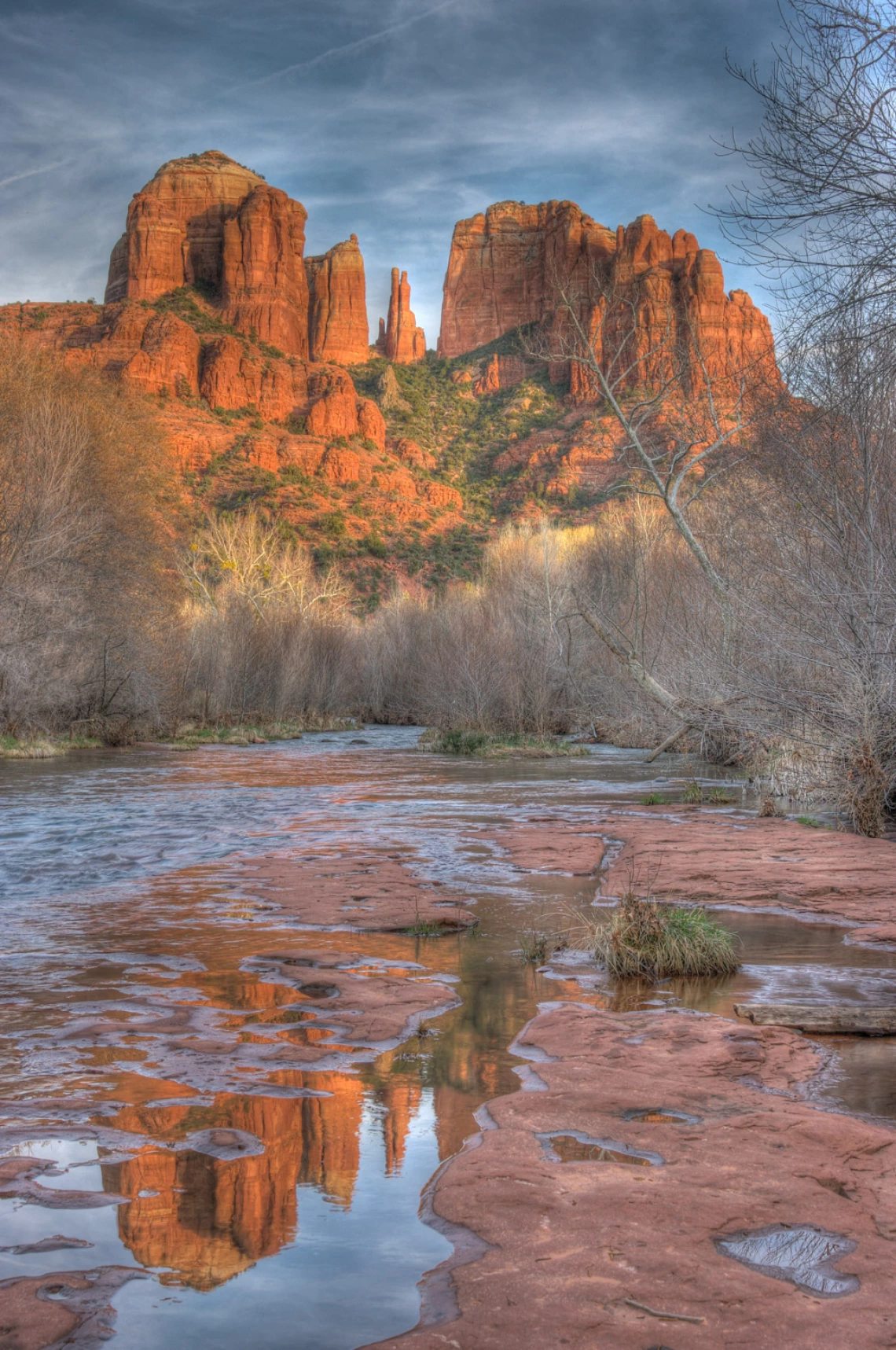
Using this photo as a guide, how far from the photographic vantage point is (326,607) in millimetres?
54094

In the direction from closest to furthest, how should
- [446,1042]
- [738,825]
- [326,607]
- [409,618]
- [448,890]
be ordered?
[446,1042] → [448,890] → [738,825] → [409,618] → [326,607]

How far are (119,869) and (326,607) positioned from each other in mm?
44383

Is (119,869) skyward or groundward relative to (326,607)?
groundward

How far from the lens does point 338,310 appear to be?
126 meters

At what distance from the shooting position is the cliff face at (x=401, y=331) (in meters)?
142

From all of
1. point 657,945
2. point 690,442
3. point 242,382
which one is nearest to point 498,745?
→ point 690,442

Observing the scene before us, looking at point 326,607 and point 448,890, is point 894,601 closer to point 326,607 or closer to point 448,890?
point 448,890

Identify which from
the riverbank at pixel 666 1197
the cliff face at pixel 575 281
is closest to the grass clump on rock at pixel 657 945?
the riverbank at pixel 666 1197

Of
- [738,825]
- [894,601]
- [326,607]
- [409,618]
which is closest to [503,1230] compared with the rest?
[894,601]

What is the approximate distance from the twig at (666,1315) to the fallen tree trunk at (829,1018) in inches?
110

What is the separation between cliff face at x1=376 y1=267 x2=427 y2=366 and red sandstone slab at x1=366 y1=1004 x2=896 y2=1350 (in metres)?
144

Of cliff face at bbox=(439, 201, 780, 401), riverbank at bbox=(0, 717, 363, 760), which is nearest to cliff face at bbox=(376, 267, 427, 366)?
cliff face at bbox=(439, 201, 780, 401)

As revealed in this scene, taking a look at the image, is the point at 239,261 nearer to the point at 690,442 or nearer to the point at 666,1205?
the point at 690,442

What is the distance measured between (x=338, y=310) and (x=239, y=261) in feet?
61.8
